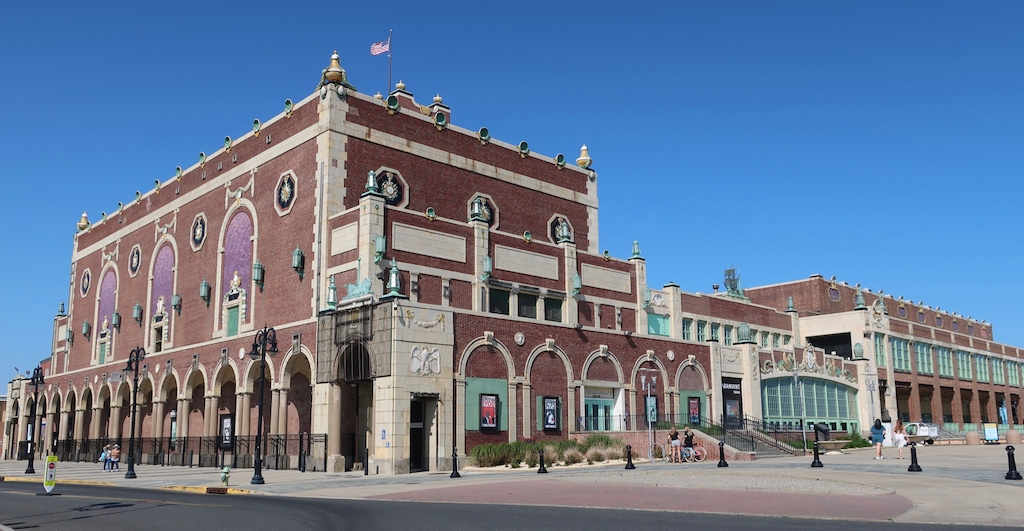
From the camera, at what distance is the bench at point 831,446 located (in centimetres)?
4639

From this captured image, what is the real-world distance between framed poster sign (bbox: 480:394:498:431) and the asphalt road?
16680 millimetres

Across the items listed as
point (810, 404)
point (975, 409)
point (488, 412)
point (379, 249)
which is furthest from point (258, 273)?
point (975, 409)

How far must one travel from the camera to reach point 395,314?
36.3 metres

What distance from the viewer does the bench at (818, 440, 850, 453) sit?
152ft

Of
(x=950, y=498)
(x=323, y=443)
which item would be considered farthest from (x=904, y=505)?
(x=323, y=443)

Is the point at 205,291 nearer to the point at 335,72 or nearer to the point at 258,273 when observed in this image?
the point at 258,273

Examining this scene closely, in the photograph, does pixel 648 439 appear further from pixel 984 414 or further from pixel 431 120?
pixel 984 414

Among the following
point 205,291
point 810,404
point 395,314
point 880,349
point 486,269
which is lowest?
point 810,404

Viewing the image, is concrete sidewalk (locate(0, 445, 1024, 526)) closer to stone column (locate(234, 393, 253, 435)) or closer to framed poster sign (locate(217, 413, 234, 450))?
stone column (locate(234, 393, 253, 435))

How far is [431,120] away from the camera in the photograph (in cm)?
4838

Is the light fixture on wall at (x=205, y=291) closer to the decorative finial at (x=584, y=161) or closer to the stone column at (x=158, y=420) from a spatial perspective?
the stone column at (x=158, y=420)

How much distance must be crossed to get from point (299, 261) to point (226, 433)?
436 inches

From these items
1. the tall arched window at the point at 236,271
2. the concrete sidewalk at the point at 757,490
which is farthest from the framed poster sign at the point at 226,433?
the concrete sidewalk at the point at 757,490

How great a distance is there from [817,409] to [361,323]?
34859 millimetres
